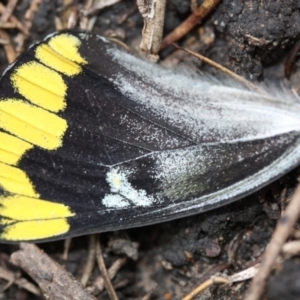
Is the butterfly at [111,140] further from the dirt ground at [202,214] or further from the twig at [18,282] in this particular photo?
the twig at [18,282]

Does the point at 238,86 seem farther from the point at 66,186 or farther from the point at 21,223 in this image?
the point at 21,223

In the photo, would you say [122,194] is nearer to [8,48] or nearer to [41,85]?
[41,85]

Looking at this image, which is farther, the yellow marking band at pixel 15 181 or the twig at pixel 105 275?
the twig at pixel 105 275

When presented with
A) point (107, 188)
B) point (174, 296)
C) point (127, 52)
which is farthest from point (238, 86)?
point (174, 296)

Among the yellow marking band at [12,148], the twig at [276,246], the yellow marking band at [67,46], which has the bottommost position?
the twig at [276,246]

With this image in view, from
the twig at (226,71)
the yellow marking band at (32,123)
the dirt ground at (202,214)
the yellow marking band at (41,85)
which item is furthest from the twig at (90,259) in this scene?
the twig at (226,71)

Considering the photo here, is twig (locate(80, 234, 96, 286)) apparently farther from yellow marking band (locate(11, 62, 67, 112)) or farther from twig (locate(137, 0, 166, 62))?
twig (locate(137, 0, 166, 62))
